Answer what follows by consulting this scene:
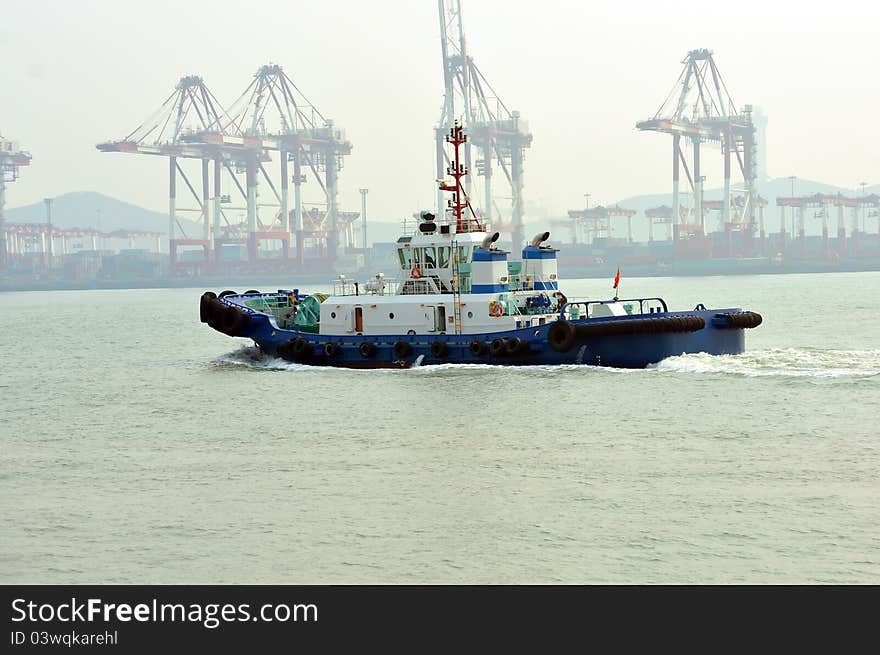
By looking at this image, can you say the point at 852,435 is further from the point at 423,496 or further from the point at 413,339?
the point at 413,339

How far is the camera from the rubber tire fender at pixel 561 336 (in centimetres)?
3475

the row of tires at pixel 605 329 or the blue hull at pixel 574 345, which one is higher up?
the row of tires at pixel 605 329

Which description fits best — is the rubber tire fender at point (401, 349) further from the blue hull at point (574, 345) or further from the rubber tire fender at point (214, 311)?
the rubber tire fender at point (214, 311)

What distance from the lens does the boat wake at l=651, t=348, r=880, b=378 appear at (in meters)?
34.7

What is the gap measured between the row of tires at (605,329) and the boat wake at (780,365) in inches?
46.7

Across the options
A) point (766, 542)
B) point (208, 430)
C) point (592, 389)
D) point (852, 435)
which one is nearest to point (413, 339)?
point (592, 389)

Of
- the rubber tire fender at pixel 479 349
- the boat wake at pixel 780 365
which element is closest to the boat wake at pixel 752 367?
the boat wake at pixel 780 365

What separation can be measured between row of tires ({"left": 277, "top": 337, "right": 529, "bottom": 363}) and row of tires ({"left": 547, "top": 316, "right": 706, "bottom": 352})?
1.11m

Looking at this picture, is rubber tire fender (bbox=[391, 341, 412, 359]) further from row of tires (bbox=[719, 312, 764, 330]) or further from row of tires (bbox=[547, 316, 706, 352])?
row of tires (bbox=[719, 312, 764, 330])

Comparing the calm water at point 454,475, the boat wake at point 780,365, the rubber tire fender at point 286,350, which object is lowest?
the calm water at point 454,475

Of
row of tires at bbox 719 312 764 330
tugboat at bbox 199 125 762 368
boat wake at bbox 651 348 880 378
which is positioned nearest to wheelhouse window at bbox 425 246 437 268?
tugboat at bbox 199 125 762 368

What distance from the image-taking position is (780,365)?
36.0 metres
